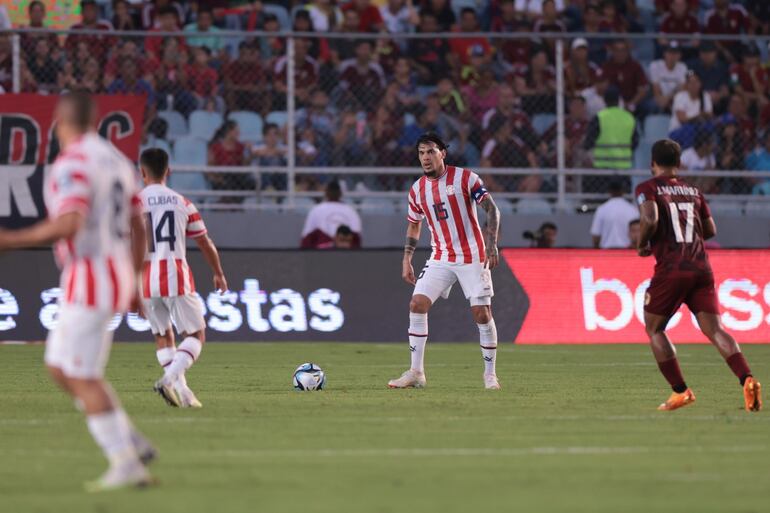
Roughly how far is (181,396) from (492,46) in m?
13.5

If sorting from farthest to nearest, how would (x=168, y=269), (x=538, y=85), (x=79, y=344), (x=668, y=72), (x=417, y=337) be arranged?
(x=668, y=72) → (x=538, y=85) → (x=417, y=337) → (x=168, y=269) → (x=79, y=344)

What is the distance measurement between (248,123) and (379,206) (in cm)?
236

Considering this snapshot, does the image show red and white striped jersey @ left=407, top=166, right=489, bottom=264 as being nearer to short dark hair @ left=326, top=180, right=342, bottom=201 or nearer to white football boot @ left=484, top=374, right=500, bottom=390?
white football boot @ left=484, top=374, right=500, bottom=390

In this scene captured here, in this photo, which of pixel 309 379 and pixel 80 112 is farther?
pixel 309 379

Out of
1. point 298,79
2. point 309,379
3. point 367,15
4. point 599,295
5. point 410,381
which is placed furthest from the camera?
point 367,15

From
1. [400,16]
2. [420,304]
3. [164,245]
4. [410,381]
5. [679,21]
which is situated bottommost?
[410,381]

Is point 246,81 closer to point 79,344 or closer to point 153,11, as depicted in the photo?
point 153,11

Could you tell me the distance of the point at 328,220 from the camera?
21.0m

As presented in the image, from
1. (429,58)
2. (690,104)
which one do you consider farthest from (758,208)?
(429,58)

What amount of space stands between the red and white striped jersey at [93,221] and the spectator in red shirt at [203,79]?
584 inches

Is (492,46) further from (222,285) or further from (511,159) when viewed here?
(222,285)

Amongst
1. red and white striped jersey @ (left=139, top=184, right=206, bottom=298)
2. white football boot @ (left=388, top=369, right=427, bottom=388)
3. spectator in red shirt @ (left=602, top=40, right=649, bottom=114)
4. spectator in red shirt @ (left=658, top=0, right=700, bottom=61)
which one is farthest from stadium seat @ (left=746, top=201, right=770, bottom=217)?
red and white striped jersey @ (left=139, top=184, right=206, bottom=298)

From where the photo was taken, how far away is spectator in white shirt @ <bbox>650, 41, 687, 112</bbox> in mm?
23766

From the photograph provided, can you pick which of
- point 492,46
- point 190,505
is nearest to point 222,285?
point 190,505
